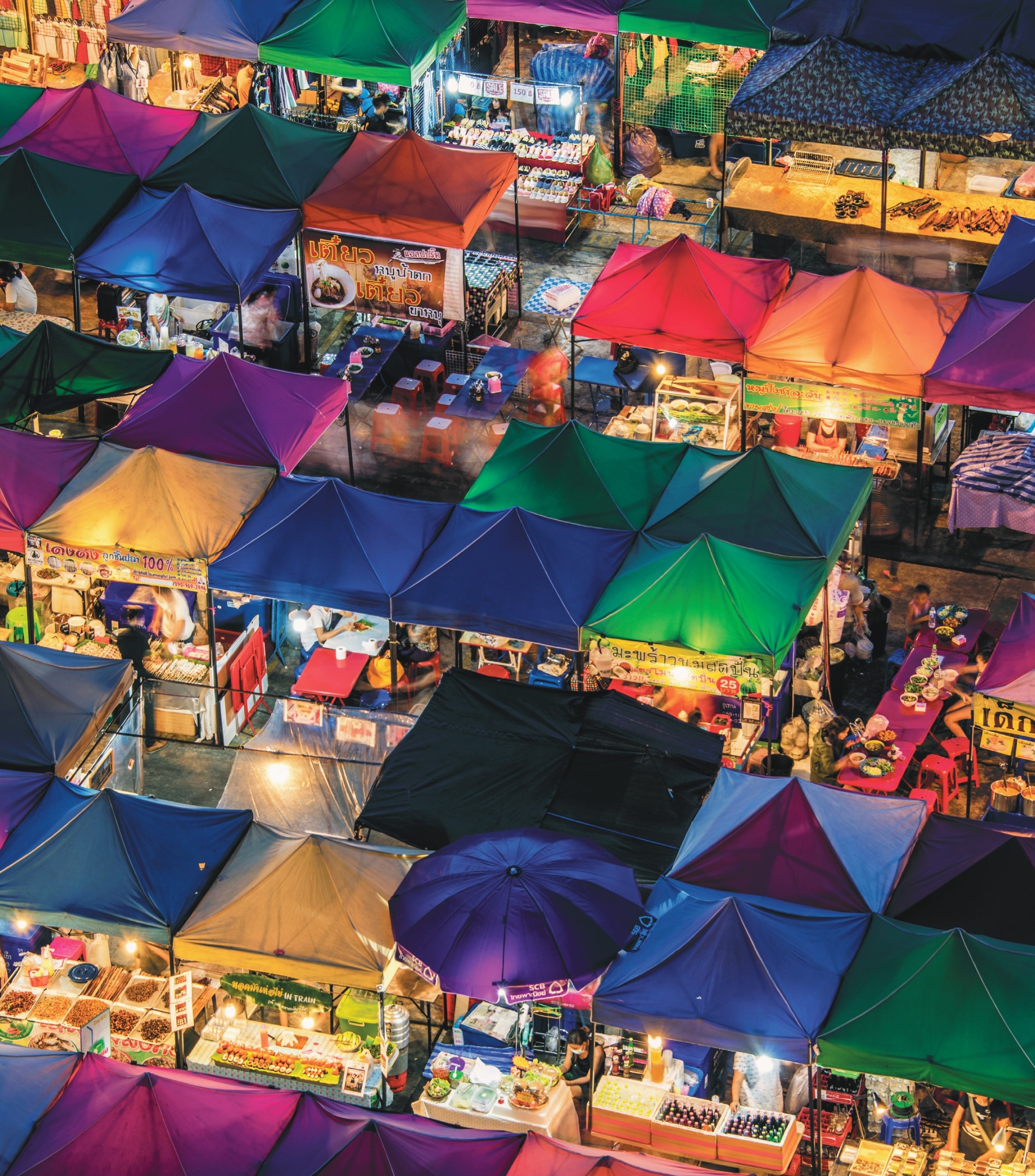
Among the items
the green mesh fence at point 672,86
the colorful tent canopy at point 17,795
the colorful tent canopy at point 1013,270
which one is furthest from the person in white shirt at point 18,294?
the colorful tent canopy at point 1013,270

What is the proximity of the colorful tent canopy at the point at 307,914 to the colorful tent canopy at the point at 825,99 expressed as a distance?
13.2 metres

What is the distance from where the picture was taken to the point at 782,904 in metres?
15.9

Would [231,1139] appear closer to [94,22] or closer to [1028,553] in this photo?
[1028,553]

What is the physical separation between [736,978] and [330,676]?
6819 mm

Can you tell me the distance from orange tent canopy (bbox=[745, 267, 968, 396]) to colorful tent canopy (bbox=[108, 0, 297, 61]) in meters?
10.0

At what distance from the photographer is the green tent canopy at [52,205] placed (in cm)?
2453

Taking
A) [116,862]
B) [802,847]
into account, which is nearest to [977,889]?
[802,847]

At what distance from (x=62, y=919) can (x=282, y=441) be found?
6.74 meters

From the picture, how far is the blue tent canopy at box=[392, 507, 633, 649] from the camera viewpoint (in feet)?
61.9

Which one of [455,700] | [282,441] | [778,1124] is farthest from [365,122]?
[778,1124]

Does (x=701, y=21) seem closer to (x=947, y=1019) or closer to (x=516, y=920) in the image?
(x=516, y=920)

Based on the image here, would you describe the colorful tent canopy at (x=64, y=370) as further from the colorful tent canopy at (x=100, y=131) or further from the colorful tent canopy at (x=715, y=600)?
the colorful tent canopy at (x=715, y=600)

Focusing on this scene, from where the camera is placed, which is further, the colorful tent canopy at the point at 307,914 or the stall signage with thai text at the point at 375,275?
the stall signage with thai text at the point at 375,275

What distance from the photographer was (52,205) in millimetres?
24828
